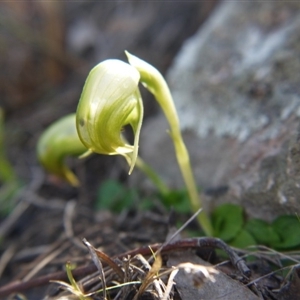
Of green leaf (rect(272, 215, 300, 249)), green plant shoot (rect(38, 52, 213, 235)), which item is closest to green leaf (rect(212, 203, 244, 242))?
green leaf (rect(272, 215, 300, 249))

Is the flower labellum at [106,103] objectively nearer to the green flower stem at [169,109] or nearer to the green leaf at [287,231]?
the green flower stem at [169,109]

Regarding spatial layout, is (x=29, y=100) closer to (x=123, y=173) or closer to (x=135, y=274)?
(x=123, y=173)

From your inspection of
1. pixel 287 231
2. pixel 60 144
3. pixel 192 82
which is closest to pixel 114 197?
pixel 60 144

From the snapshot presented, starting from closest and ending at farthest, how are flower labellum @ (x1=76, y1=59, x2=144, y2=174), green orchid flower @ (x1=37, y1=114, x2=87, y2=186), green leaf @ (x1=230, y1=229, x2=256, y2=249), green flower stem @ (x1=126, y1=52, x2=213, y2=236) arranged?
flower labellum @ (x1=76, y1=59, x2=144, y2=174) → green flower stem @ (x1=126, y1=52, x2=213, y2=236) → green leaf @ (x1=230, y1=229, x2=256, y2=249) → green orchid flower @ (x1=37, y1=114, x2=87, y2=186)

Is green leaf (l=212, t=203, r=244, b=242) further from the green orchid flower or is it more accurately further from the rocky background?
the green orchid flower

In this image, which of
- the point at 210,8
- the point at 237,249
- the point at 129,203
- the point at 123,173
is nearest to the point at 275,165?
the point at 237,249

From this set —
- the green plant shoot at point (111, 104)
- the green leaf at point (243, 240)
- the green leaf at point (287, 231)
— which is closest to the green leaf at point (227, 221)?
the green leaf at point (243, 240)

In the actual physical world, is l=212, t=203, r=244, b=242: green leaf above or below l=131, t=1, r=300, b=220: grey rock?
below

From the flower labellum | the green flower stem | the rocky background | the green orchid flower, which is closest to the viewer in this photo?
the flower labellum
